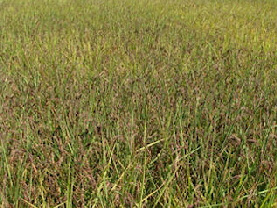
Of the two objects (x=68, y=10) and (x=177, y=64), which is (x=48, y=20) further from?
(x=177, y=64)

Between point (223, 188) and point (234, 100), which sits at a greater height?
point (234, 100)

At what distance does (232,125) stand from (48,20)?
4239 mm

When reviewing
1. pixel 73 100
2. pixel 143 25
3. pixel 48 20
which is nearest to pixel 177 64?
pixel 73 100

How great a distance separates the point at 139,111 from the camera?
6.54 ft

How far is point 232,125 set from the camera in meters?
1.78

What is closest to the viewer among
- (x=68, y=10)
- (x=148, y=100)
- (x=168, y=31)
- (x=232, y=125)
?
(x=232, y=125)

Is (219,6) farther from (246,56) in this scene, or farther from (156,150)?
(156,150)

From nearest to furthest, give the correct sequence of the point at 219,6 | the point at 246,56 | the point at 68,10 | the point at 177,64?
the point at 177,64, the point at 246,56, the point at 68,10, the point at 219,6

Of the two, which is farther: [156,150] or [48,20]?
[48,20]

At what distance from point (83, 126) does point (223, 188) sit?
2.61 ft

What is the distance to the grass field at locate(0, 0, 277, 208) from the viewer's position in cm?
142

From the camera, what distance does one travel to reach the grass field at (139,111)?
1419 mm

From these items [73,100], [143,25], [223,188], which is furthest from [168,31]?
[223,188]

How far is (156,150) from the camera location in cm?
179
